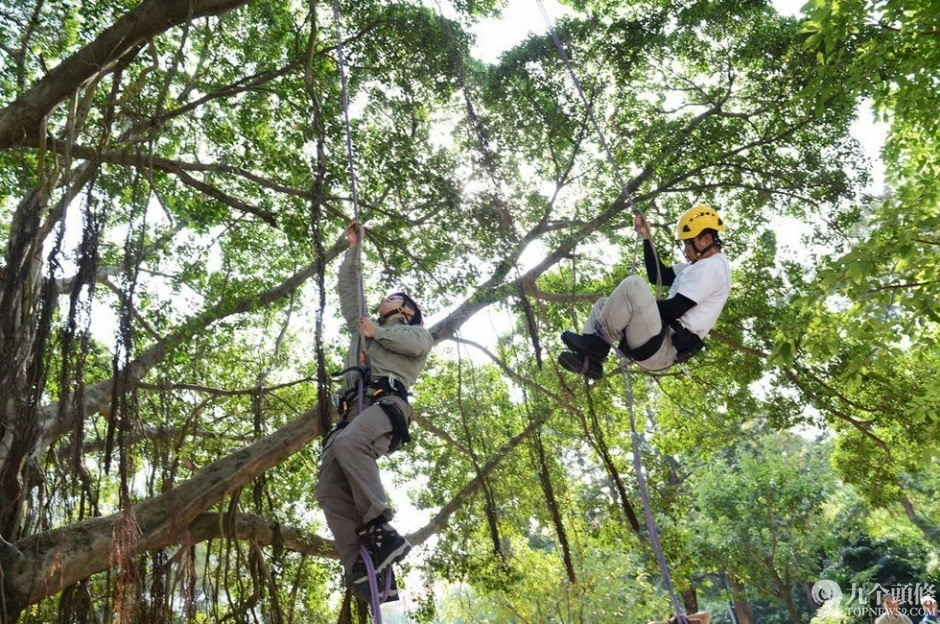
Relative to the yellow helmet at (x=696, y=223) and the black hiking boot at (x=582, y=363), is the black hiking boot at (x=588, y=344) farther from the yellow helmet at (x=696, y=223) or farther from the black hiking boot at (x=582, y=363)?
the yellow helmet at (x=696, y=223)

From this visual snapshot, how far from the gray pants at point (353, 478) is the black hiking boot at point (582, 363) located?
0.77 m

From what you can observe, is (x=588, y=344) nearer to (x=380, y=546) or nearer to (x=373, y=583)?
(x=380, y=546)

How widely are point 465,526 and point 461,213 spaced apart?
10.3 feet

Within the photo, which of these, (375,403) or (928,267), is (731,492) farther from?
(375,403)

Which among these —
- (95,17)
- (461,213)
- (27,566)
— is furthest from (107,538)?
(95,17)

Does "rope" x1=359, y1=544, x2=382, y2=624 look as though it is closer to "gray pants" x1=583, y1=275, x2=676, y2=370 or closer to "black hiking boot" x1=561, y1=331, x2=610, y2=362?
"black hiking boot" x1=561, y1=331, x2=610, y2=362

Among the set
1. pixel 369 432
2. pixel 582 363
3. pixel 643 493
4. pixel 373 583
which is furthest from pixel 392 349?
pixel 643 493

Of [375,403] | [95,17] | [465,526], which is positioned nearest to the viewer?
[375,403]

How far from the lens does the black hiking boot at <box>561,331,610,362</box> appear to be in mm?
3445

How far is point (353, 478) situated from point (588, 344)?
1.19 m

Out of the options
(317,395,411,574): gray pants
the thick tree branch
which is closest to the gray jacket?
(317,395,411,574): gray pants

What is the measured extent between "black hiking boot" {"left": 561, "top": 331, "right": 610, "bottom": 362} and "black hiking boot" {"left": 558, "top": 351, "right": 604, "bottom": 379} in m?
0.03

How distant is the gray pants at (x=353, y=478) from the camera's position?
10.1 feet

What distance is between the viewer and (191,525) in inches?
191
